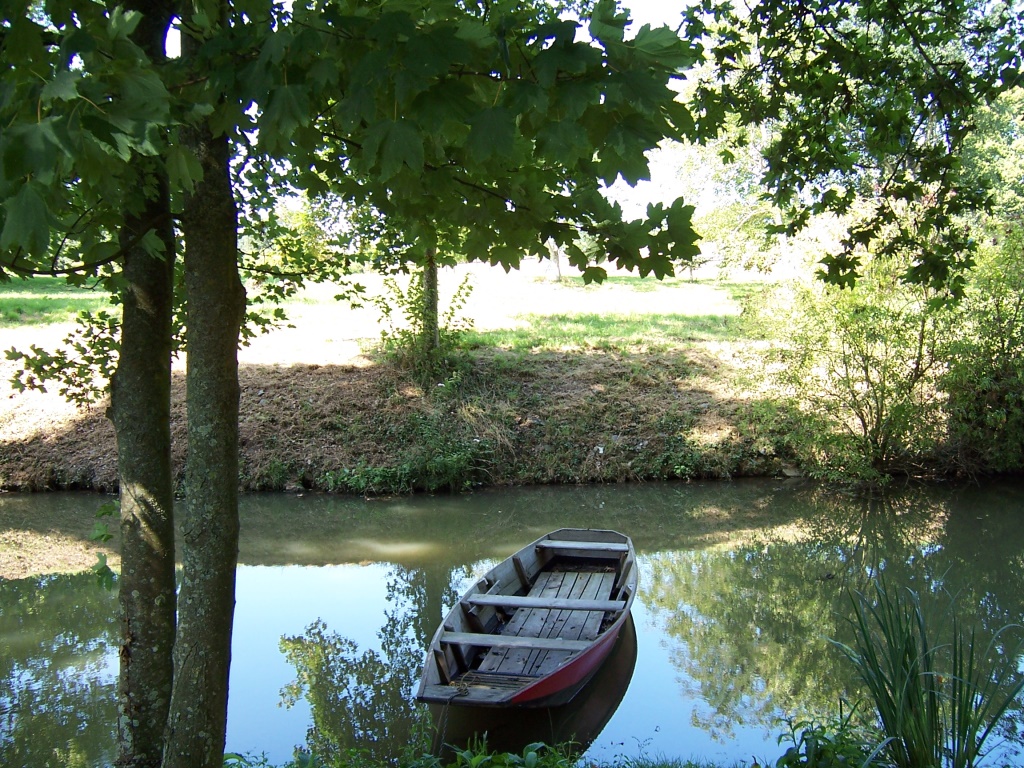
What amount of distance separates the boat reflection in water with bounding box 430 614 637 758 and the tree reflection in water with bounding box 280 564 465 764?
0.17 metres

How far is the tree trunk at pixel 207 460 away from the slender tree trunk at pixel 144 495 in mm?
Result: 543

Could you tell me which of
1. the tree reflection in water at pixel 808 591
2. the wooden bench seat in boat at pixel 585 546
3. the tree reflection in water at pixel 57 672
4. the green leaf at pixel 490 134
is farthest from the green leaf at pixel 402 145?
the wooden bench seat in boat at pixel 585 546

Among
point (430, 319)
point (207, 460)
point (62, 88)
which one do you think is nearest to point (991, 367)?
point (430, 319)

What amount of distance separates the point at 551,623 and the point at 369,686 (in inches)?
61.4

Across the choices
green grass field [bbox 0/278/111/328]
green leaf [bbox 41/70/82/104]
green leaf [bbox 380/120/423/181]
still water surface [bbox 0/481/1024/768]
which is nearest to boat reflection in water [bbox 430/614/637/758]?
still water surface [bbox 0/481/1024/768]

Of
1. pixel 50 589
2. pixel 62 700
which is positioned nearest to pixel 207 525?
pixel 62 700

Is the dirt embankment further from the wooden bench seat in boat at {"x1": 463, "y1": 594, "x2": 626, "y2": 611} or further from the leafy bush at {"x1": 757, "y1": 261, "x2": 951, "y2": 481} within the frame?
the wooden bench seat in boat at {"x1": 463, "y1": 594, "x2": 626, "y2": 611}

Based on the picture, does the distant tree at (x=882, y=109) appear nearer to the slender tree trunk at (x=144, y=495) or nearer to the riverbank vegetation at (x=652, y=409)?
the slender tree trunk at (x=144, y=495)

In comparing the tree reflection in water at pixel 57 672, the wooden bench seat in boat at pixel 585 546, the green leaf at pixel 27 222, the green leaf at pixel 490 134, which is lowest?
the tree reflection in water at pixel 57 672

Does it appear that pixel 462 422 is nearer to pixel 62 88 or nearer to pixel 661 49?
pixel 661 49

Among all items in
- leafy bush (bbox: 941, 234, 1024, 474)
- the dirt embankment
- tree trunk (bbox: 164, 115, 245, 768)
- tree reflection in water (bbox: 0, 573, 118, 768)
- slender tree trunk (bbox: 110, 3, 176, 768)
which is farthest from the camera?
the dirt embankment

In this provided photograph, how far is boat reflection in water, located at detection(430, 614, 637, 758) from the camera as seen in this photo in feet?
18.6

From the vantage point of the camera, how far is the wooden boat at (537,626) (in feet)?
18.4

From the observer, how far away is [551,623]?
23.0 ft
